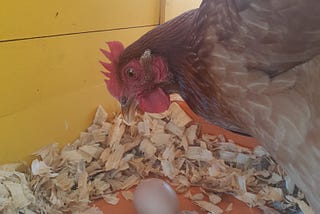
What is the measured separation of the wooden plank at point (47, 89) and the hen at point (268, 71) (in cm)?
57

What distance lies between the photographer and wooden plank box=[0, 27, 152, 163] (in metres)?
1.14

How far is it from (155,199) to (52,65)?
23.6 inches

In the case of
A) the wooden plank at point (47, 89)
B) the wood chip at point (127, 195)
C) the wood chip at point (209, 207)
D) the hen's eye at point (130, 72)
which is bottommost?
the wood chip at point (127, 195)

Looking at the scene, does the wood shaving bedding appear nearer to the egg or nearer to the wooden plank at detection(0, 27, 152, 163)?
the wooden plank at detection(0, 27, 152, 163)

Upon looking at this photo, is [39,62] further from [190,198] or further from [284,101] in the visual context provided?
[284,101]

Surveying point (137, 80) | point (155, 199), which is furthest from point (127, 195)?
point (137, 80)

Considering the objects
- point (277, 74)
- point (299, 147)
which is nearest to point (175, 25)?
point (277, 74)

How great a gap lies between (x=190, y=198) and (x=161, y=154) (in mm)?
254

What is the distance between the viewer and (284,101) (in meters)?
0.70

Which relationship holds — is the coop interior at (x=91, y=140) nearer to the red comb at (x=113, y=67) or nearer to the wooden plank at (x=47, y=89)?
the wooden plank at (x=47, y=89)

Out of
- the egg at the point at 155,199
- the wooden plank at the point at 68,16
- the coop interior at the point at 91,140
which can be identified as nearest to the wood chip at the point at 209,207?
the coop interior at the point at 91,140

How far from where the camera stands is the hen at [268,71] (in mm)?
652

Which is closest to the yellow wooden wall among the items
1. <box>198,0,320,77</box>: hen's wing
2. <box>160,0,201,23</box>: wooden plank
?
<box>160,0,201,23</box>: wooden plank

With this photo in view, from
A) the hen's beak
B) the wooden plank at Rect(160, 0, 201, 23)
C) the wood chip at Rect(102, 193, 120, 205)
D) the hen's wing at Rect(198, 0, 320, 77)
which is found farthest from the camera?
the wooden plank at Rect(160, 0, 201, 23)
